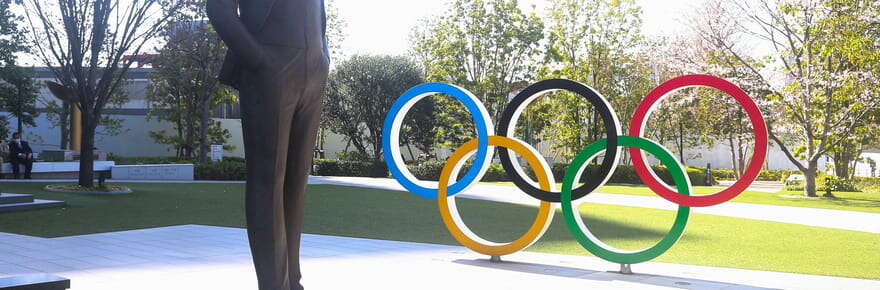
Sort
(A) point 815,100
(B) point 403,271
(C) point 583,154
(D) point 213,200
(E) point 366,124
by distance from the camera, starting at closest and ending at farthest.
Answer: (B) point 403,271
(C) point 583,154
(D) point 213,200
(A) point 815,100
(E) point 366,124

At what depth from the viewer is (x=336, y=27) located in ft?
130

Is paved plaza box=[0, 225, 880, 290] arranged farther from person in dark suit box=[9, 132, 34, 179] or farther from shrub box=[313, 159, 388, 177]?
shrub box=[313, 159, 388, 177]

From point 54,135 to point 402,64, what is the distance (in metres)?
19.4

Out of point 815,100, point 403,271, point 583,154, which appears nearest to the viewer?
point 403,271

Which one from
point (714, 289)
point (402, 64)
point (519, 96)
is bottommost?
point (714, 289)

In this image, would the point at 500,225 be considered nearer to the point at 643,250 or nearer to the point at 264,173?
the point at 643,250

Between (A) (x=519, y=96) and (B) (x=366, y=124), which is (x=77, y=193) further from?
(B) (x=366, y=124)

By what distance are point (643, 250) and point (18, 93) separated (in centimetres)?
3647

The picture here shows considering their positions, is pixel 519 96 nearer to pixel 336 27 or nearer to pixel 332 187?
pixel 332 187

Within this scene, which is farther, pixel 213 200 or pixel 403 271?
pixel 213 200

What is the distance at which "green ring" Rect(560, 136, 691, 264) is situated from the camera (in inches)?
320

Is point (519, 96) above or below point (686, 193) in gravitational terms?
above

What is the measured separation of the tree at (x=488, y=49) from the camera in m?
35.1

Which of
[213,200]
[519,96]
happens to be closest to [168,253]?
[519,96]
